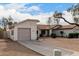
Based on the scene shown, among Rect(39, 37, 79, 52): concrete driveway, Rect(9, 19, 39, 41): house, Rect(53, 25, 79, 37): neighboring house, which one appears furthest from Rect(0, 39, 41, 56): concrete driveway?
Rect(53, 25, 79, 37): neighboring house

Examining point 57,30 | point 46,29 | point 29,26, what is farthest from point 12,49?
point 57,30

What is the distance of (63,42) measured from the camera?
8.35 metres

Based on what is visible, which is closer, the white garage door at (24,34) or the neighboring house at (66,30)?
the neighboring house at (66,30)

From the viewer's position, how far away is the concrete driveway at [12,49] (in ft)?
26.9

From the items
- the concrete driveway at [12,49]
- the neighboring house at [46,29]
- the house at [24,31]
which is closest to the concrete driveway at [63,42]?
the neighboring house at [46,29]

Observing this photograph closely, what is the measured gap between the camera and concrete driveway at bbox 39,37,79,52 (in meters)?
8.24

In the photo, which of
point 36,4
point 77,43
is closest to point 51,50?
point 77,43

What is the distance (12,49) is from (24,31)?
1.98ft

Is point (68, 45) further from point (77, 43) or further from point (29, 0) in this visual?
point (29, 0)

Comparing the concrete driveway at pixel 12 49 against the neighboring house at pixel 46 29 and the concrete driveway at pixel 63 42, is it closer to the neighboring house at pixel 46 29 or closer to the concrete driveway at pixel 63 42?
the concrete driveway at pixel 63 42

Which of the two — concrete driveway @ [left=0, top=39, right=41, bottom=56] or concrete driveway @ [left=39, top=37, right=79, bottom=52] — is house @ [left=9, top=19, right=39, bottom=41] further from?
concrete driveway @ [left=39, top=37, right=79, bottom=52]

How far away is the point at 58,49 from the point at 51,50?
186 millimetres

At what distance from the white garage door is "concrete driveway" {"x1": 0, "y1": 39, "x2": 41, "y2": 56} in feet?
0.83

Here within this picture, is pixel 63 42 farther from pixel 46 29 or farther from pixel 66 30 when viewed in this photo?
pixel 46 29
